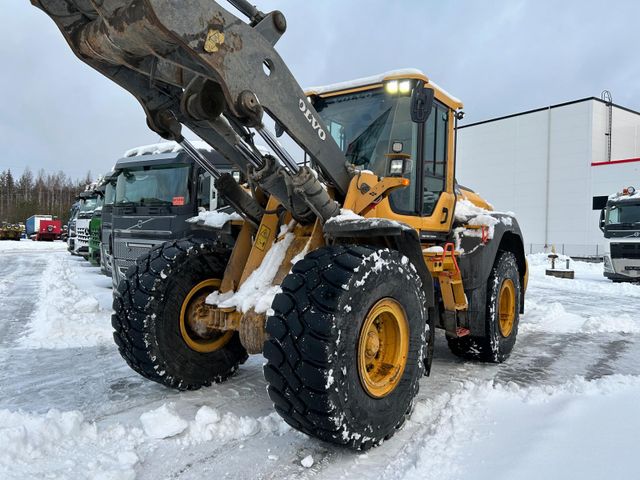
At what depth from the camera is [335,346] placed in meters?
2.78

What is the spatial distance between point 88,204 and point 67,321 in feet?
39.1

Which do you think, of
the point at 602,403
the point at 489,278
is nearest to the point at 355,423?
the point at 602,403

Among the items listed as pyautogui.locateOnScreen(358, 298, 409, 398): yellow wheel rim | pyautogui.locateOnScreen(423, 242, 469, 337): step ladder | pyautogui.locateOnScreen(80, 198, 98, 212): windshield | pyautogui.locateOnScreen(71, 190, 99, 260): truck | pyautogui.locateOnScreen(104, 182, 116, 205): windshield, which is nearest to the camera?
pyautogui.locateOnScreen(358, 298, 409, 398): yellow wheel rim

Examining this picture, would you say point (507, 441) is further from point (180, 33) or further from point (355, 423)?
point (180, 33)

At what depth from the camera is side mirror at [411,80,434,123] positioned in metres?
3.67

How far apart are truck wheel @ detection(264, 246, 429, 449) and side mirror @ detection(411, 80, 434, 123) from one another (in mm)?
1164

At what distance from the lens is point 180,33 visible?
2359 millimetres

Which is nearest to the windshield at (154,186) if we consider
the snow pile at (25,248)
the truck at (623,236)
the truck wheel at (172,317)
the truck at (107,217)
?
the truck at (107,217)

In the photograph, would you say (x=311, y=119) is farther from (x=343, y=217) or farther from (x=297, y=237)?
(x=297, y=237)

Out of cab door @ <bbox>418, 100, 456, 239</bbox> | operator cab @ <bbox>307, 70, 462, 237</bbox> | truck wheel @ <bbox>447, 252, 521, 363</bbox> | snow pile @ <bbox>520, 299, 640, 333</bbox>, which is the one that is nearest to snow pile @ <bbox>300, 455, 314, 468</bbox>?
operator cab @ <bbox>307, 70, 462, 237</bbox>

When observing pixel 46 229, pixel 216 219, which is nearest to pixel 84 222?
pixel 216 219

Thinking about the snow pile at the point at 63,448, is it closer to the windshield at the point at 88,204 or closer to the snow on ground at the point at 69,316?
the snow on ground at the point at 69,316

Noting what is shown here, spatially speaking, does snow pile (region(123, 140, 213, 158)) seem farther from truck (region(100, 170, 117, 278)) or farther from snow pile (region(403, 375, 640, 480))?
snow pile (region(403, 375, 640, 480))

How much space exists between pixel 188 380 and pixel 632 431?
123 inches
